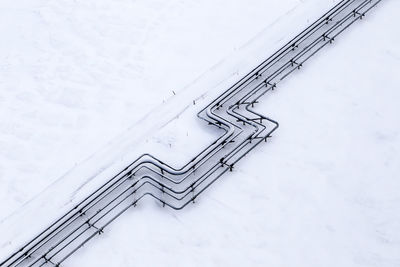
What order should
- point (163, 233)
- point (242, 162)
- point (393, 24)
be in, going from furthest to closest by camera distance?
point (393, 24) < point (242, 162) < point (163, 233)

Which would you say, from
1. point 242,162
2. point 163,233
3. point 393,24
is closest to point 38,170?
point 163,233

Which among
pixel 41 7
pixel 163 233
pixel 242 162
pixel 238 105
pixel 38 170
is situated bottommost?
pixel 163 233

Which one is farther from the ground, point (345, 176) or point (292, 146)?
point (292, 146)

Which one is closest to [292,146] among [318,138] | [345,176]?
[318,138]

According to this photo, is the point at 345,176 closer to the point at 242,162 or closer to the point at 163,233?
the point at 242,162

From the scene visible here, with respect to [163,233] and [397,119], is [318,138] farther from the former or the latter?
[163,233]

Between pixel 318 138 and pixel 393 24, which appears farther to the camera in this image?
pixel 393 24

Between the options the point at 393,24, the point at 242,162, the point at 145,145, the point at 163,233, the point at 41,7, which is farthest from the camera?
the point at 41,7
